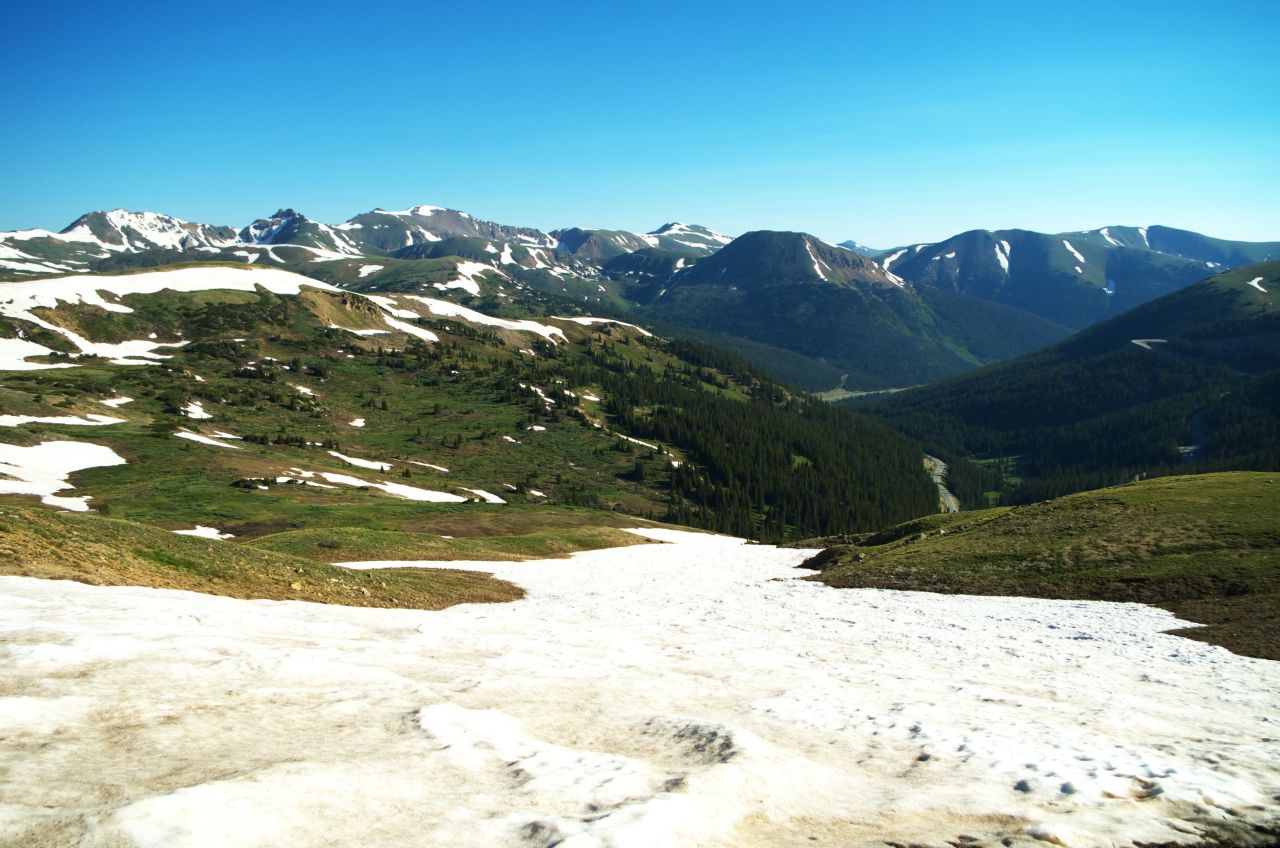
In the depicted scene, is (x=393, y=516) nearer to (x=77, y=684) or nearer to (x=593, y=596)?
(x=593, y=596)

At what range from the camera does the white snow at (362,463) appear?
113338 millimetres

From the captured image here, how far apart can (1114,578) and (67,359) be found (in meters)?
174

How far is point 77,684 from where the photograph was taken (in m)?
12.1

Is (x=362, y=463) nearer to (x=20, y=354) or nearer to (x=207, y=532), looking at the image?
(x=207, y=532)

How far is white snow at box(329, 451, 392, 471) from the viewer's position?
113 m

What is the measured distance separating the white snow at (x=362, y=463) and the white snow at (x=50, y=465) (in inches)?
1417

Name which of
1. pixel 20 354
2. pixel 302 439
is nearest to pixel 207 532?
pixel 302 439

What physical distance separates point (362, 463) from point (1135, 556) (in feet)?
353

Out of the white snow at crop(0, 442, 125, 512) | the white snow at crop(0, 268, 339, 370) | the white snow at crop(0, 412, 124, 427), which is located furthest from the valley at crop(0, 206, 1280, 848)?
the white snow at crop(0, 268, 339, 370)

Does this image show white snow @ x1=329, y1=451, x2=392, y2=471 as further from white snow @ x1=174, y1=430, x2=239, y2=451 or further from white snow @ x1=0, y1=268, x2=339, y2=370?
white snow @ x1=0, y1=268, x2=339, y2=370

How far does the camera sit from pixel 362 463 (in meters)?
115

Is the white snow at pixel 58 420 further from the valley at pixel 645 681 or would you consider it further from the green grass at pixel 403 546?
the green grass at pixel 403 546

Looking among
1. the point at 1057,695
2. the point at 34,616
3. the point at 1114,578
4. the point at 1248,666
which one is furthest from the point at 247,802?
the point at 1114,578

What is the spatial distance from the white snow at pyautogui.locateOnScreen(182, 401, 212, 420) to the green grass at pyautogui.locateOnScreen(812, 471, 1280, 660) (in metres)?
112
